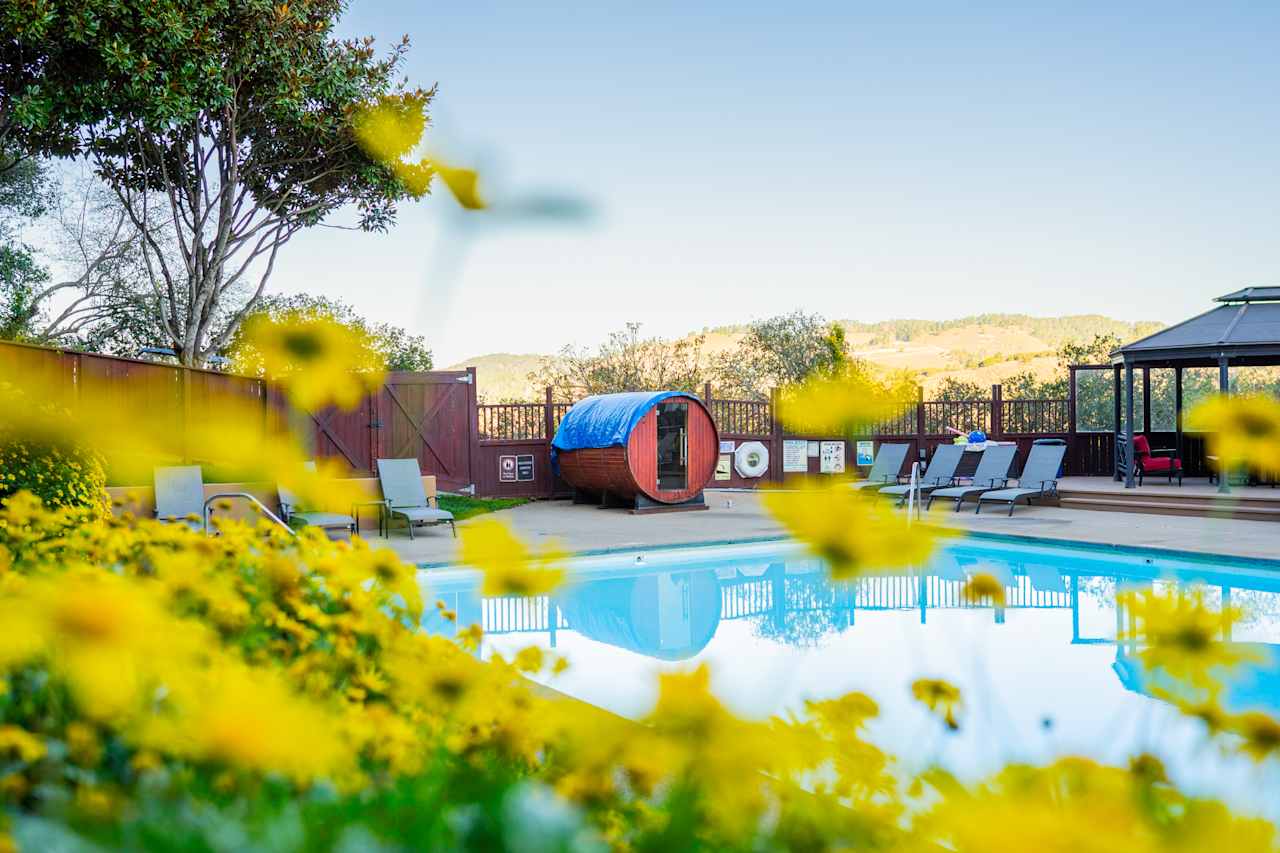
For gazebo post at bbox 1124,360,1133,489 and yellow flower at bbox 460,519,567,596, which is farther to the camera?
gazebo post at bbox 1124,360,1133,489

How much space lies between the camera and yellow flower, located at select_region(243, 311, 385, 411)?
2.58ft

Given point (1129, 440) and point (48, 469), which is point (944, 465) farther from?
point (48, 469)

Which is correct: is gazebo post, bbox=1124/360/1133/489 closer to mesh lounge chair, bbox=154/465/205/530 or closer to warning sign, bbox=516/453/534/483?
warning sign, bbox=516/453/534/483

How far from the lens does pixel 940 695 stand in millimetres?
1134

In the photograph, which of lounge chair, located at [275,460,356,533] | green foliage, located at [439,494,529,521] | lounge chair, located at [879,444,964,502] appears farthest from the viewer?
lounge chair, located at [879,444,964,502]

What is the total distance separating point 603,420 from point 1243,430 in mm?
12587

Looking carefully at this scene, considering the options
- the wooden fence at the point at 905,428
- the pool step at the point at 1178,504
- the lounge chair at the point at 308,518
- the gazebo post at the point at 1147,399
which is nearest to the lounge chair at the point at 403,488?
the lounge chair at the point at 308,518

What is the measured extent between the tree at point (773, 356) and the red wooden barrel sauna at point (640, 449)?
33.9 ft

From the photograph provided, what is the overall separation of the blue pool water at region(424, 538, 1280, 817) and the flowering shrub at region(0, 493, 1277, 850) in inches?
79.3

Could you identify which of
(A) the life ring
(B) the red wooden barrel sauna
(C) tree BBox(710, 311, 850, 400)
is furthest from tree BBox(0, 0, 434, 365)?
(C) tree BBox(710, 311, 850, 400)

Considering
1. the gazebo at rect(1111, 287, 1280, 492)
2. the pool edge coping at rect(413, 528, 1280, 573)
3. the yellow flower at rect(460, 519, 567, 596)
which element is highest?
the gazebo at rect(1111, 287, 1280, 492)

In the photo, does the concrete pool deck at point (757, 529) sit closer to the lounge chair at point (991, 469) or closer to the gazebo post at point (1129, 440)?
the lounge chair at point (991, 469)

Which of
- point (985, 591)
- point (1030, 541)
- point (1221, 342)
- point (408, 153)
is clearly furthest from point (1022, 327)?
point (408, 153)

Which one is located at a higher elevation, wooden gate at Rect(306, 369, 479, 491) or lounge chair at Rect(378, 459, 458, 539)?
wooden gate at Rect(306, 369, 479, 491)
